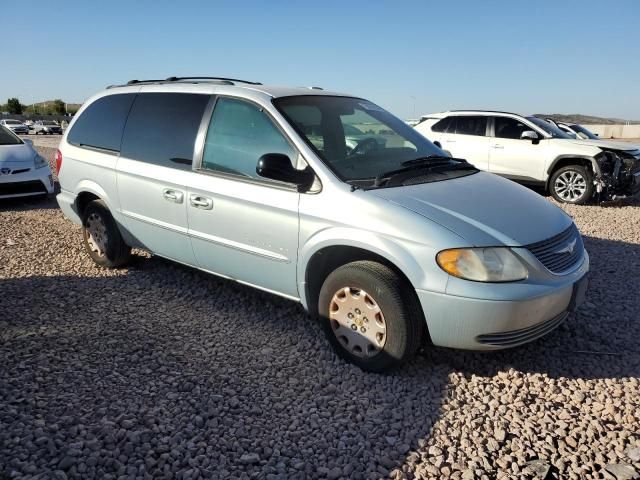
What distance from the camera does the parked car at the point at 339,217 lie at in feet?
9.37

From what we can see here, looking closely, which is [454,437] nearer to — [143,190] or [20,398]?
[20,398]

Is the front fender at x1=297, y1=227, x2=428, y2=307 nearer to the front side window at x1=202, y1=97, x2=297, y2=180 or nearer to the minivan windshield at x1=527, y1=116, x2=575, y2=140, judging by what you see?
the front side window at x1=202, y1=97, x2=297, y2=180

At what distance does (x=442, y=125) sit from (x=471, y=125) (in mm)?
653

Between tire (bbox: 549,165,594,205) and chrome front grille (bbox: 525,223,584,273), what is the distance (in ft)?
21.9

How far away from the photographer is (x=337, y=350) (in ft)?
11.1

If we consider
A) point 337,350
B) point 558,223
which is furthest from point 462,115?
point 337,350

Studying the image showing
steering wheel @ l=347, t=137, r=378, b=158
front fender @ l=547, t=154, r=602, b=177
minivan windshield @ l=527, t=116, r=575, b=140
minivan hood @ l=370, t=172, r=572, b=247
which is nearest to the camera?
minivan hood @ l=370, t=172, r=572, b=247

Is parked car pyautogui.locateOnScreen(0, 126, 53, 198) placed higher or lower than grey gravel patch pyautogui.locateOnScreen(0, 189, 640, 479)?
higher

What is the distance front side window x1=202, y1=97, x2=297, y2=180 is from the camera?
3605mm

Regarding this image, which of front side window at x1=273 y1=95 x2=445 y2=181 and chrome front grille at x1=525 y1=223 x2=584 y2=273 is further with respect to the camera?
front side window at x1=273 y1=95 x2=445 y2=181

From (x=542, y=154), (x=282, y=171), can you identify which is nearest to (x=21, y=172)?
(x=282, y=171)

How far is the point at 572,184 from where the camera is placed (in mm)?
9453

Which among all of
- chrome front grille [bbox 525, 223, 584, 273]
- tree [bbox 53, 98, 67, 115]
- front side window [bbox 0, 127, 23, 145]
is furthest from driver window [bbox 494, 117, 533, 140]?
tree [bbox 53, 98, 67, 115]

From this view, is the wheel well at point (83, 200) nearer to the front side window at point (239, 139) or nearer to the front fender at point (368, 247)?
the front side window at point (239, 139)
